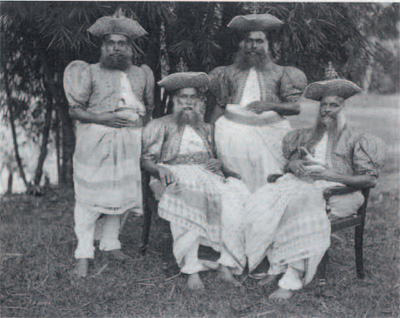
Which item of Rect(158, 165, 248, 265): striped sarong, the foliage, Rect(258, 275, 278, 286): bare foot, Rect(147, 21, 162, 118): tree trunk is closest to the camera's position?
Rect(158, 165, 248, 265): striped sarong

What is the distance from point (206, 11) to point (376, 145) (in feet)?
7.81

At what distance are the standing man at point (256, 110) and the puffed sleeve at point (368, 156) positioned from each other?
69 centimetres

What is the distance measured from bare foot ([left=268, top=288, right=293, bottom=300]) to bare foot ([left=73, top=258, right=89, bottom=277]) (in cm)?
159

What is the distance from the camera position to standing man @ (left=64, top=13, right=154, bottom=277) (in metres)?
4.12

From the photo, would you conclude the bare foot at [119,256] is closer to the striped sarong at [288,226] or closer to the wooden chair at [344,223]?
the striped sarong at [288,226]

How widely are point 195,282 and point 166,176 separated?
88 centimetres

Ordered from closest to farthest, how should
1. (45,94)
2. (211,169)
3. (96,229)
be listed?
(211,169)
(96,229)
(45,94)

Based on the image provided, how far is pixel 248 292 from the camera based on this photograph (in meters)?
3.85

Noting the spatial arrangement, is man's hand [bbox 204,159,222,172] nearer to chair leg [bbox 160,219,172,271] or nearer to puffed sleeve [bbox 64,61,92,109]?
chair leg [bbox 160,219,172,271]

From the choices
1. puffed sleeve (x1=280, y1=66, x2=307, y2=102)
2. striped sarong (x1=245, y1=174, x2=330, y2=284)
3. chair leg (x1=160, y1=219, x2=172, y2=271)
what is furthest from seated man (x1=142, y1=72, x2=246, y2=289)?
puffed sleeve (x1=280, y1=66, x2=307, y2=102)

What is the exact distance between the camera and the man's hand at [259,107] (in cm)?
426

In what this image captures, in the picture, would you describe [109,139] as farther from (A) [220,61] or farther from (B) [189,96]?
(A) [220,61]

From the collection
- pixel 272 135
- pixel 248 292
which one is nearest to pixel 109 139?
pixel 272 135

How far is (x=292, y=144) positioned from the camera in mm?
4078
